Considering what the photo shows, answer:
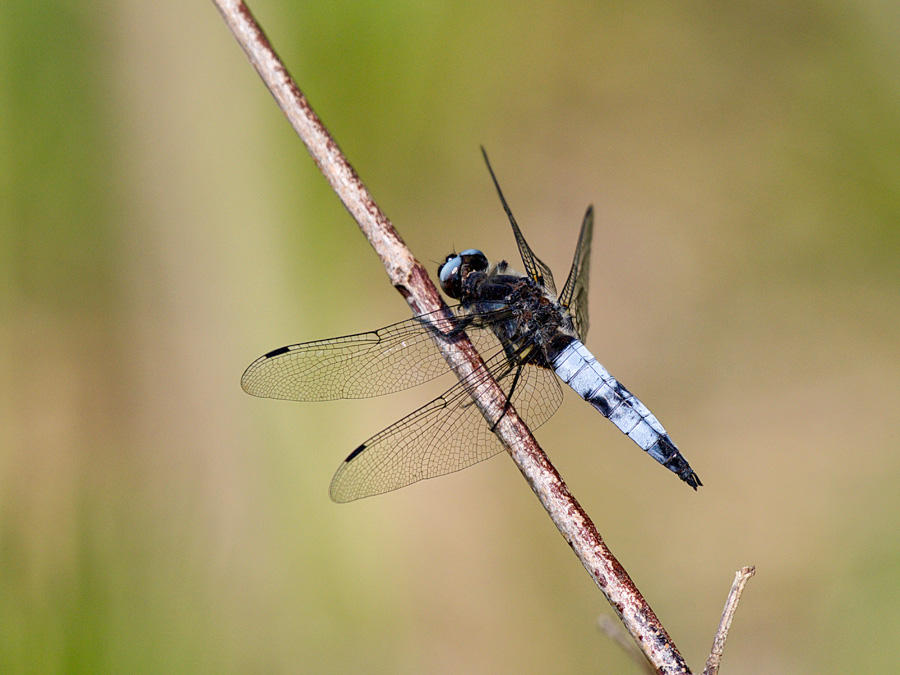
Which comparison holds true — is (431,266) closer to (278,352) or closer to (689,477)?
(278,352)

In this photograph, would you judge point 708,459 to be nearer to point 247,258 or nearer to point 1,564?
point 247,258

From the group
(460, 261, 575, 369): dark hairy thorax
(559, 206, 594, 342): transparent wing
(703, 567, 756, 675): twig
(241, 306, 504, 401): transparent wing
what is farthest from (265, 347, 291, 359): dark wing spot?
(703, 567, 756, 675): twig

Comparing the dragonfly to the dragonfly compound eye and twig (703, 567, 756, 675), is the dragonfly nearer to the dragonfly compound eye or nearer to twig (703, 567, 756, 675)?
the dragonfly compound eye

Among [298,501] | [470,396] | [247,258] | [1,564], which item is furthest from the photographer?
[247,258]

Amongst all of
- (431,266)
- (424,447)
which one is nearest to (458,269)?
(424,447)

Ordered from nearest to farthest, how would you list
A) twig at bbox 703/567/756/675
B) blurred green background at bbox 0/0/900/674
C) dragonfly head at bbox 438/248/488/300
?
twig at bbox 703/567/756/675 < dragonfly head at bbox 438/248/488/300 < blurred green background at bbox 0/0/900/674

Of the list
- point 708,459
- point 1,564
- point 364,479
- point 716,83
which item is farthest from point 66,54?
point 708,459
